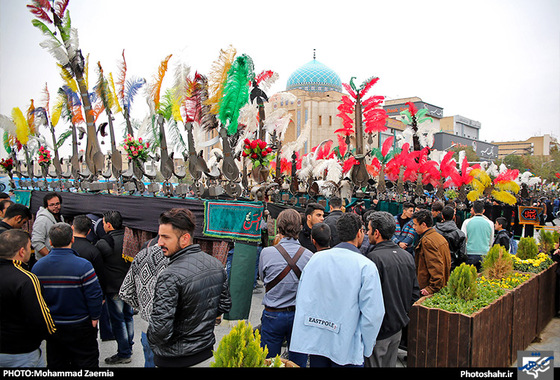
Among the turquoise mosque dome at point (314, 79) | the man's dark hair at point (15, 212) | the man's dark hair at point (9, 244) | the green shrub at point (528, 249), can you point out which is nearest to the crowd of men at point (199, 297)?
the man's dark hair at point (9, 244)

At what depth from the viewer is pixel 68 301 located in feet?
10.3

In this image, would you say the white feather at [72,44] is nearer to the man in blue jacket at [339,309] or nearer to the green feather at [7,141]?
the green feather at [7,141]

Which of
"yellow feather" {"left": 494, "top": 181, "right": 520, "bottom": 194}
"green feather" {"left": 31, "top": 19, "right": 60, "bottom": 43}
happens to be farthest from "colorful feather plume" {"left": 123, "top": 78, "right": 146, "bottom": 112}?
"yellow feather" {"left": 494, "top": 181, "right": 520, "bottom": 194}

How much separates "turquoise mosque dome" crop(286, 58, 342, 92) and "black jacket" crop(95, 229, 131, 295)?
117 ft

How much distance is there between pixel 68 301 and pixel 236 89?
4.46 m

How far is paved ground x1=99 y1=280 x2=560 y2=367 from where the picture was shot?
14.5 feet

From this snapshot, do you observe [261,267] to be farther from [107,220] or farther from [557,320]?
[557,320]

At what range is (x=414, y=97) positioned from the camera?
5547 centimetres

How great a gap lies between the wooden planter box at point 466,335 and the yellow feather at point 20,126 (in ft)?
38.9

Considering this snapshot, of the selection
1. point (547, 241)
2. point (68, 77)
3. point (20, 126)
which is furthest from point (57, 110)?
point (547, 241)

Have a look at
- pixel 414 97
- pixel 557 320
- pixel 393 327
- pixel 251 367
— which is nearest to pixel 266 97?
pixel 393 327

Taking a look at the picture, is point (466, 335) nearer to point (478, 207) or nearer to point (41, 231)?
point (478, 207)

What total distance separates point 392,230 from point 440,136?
5766cm

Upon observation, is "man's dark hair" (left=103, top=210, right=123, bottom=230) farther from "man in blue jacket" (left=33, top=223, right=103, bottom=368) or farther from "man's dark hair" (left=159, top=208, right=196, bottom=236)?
"man's dark hair" (left=159, top=208, right=196, bottom=236)
